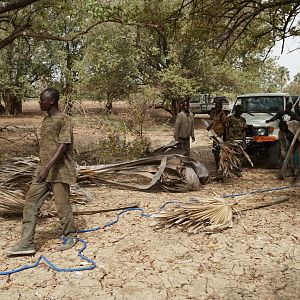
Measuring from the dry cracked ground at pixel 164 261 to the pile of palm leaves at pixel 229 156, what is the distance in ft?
5.74

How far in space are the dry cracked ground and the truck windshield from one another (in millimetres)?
4334

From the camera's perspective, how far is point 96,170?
7223 millimetres

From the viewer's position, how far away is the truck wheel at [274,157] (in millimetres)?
9084

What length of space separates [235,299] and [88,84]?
1778 cm

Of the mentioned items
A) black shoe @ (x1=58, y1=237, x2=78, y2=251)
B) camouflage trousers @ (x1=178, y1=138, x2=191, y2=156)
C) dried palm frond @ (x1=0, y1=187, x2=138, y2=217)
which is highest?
camouflage trousers @ (x1=178, y1=138, x2=191, y2=156)

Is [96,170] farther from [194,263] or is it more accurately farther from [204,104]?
[204,104]

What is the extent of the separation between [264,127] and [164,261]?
5616 mm

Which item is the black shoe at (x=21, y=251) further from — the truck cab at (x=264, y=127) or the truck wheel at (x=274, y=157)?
the truck wheel at (x=274, y=157)

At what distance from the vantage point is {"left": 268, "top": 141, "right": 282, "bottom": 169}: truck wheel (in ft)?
29.8

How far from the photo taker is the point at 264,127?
8.96 m

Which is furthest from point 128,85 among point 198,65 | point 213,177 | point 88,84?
point 213,177

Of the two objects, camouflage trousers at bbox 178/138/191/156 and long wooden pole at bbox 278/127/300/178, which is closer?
long wooden pole at bbox 278/127/300/178

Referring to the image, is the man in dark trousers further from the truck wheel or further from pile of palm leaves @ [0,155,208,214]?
pile of palm leaves @ [0,155,208,214]

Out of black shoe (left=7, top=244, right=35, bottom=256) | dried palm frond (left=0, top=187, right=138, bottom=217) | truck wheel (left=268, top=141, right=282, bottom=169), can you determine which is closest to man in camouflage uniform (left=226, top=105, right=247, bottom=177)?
truck wheel (left=268, top=141, right=282, bottom=169)
